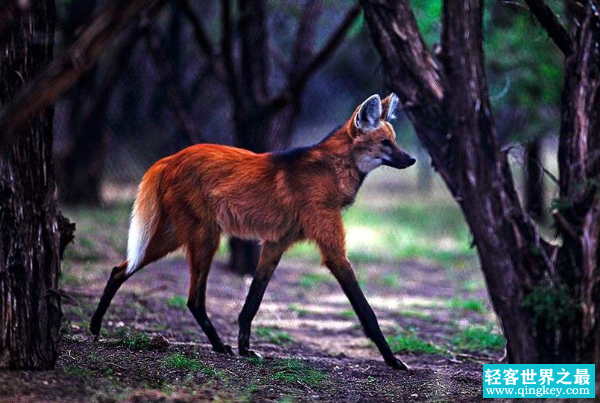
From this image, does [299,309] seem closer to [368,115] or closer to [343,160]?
[343,160]

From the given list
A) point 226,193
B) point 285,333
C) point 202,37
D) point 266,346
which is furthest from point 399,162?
point 202,37

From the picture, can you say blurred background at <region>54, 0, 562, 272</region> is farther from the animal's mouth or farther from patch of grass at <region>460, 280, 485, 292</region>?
the animal's mouth

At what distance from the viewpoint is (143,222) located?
15.8ft

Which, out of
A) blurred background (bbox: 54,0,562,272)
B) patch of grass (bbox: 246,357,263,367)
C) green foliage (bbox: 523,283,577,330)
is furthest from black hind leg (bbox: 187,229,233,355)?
blurred background (bbox: 54,0,562,272)

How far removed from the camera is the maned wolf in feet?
15.5

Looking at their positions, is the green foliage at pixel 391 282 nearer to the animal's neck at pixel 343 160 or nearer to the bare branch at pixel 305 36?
the bare branch at pixel 305 36

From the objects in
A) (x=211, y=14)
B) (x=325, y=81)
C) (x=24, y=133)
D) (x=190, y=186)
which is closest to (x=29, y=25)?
(x=24, y=133)

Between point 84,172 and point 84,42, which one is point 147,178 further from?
point 84,172

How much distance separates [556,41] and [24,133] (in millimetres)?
2358

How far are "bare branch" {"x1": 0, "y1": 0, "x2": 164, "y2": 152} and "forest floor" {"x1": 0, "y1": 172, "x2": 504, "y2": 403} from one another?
3.39 ft

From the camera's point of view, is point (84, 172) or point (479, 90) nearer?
point (479, 90)

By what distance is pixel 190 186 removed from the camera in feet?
15.6

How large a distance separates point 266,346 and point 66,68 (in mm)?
2795

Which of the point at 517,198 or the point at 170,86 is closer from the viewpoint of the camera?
the point at 517,198
